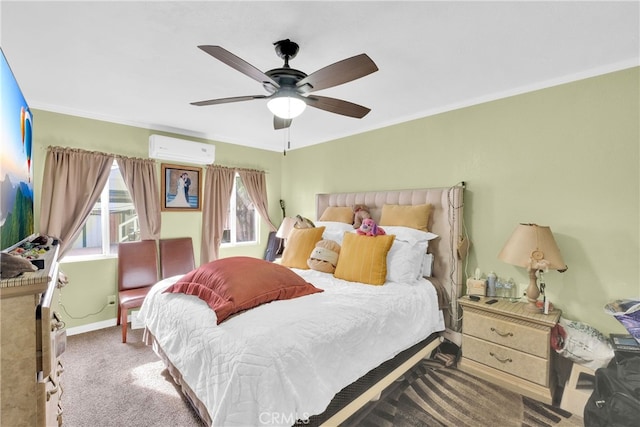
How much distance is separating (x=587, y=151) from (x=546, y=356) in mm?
1617

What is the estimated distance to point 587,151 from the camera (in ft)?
7.17

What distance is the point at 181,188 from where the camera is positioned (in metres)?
3.90

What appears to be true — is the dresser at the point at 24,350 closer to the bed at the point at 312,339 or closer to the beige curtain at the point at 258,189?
the bed at the point at 312,339

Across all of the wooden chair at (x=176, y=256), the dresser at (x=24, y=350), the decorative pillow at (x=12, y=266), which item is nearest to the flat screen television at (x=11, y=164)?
the decorative pillow at (x=12, y=266)

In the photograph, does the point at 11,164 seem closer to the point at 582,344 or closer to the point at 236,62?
the point at 236,62

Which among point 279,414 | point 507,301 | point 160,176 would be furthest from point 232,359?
point 160,176

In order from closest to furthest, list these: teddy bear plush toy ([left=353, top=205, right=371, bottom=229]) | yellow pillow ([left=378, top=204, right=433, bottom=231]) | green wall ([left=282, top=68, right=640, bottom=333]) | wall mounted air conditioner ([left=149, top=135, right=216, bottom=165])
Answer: green wall ([left=282, top=68, right=640, bottom=333]) < yellow pillow ([left=378, top=204, right=433, bottom=231]) < teddy bear plush toy ([left=353, top=205, right=371, bottom=229]) < wall mounted air conditioner ([left=149, top=135, right=216, bottom=165])

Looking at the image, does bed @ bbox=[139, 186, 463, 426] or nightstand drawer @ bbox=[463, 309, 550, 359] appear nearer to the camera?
bed @ bbox=[139, 186, 463, 426]

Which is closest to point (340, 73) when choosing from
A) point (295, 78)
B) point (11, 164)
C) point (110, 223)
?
point (295, 78)

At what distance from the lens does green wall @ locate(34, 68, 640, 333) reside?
2.06m

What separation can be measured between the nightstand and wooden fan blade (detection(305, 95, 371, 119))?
6.23ft

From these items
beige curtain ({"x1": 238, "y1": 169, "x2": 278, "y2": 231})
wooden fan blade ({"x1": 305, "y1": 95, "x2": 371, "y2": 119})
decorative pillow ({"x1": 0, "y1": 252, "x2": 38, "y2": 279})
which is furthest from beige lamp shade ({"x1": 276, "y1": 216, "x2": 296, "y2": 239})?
decorative pillow ({"x1": 0, "y1": 252, "x2": 38, "y2": 279})

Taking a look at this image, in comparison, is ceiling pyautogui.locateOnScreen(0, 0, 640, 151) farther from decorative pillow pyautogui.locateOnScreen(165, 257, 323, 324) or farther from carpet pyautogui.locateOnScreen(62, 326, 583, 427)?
carpet pyautogui.locateOnScreen(62, 326, 583, 427)

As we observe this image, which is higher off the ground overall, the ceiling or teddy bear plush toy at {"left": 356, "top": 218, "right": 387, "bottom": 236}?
the ceiling
